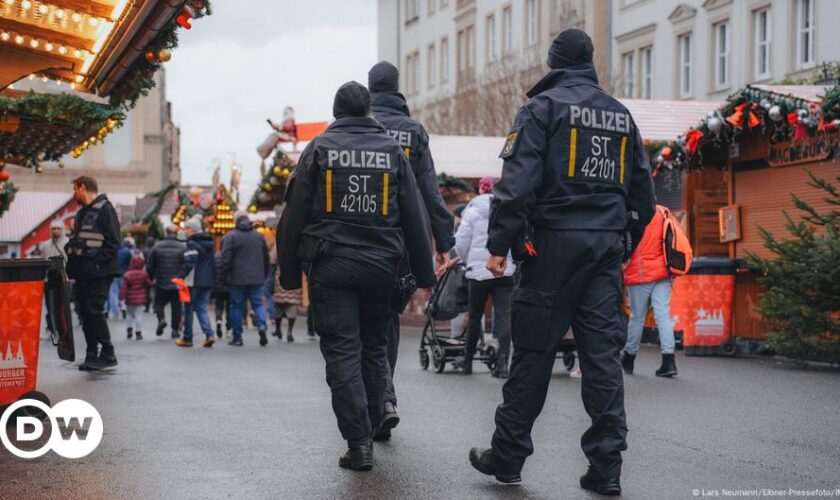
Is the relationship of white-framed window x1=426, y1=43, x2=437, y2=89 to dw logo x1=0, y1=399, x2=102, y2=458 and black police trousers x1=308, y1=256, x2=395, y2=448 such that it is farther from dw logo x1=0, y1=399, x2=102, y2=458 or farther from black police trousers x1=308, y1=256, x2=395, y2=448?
black police trousers x1=308, y1=256, x2=395, y2=448

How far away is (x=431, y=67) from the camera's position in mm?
59844

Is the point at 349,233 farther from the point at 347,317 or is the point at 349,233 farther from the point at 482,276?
the point at 482,276

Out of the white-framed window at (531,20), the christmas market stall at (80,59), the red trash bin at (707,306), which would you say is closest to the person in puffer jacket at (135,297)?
the christmas market stall at (80,59)

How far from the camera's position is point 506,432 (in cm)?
616

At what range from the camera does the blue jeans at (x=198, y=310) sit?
18531 millimetres

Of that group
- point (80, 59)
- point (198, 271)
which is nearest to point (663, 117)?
point (198, 271)

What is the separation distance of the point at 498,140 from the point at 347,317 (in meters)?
17.6

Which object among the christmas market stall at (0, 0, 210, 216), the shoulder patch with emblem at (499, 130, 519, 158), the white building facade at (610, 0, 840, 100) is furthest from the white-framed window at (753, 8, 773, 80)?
the shoulder patch with emblem at (499, 130, 519, 158)

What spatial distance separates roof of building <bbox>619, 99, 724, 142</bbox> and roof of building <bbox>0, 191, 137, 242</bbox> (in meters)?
37.5

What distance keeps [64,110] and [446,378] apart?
4.09 m

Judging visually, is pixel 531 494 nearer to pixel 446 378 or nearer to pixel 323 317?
pixel 323 317

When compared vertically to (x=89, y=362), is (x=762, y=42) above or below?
above

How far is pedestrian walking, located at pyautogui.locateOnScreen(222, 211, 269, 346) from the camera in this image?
1859 cm

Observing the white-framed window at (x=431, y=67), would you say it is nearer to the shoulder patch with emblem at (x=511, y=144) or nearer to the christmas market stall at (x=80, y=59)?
the christmas market stall at (x=80, y=59)
